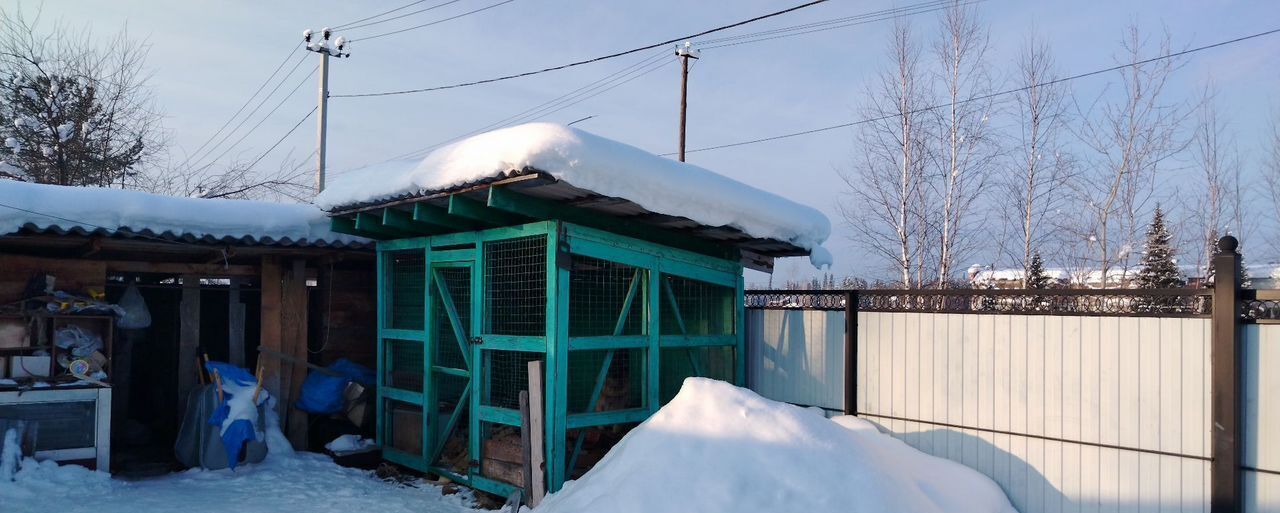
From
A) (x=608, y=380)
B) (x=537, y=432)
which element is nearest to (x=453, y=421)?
(x=608, y=380)

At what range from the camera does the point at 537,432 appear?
6.08m

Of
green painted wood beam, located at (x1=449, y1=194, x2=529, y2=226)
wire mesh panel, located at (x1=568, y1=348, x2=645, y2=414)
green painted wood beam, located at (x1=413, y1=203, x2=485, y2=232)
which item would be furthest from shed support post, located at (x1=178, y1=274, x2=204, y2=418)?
wire mesh panel, located at (x1=568, y1=348, x2=645, y2=414)

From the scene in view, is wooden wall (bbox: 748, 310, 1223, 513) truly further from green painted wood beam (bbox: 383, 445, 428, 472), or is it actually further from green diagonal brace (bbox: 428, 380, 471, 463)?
green painted wood beam (bbox: 383, 445, 428, 472)

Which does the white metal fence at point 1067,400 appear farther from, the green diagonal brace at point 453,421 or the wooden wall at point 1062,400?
the green diagonal brace at point 453,421

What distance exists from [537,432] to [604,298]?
1472 mm

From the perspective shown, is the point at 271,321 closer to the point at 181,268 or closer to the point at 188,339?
the point at 188,339

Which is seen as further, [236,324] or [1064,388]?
[236,324]

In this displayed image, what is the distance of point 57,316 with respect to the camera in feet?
24.8

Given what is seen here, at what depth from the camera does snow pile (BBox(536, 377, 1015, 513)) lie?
495cm

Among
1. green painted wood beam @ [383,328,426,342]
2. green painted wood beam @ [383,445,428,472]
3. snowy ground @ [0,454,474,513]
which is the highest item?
green painted wood beam @ [383,328,426,342]

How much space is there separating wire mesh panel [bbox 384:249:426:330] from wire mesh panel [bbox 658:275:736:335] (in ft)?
8.54

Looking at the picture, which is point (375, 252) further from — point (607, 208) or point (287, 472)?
point (607, 208)

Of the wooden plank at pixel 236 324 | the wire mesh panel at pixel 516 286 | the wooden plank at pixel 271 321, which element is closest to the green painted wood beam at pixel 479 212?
the wire mesh panel at pixel 516 286

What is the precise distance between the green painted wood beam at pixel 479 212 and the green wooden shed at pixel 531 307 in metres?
0.01
